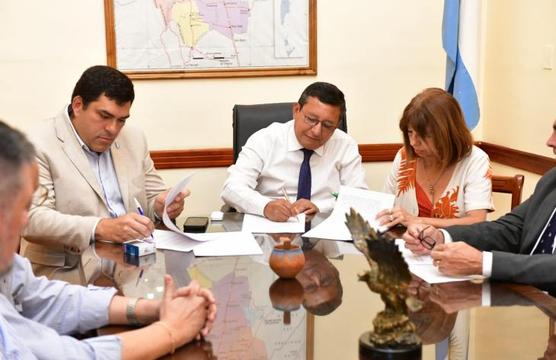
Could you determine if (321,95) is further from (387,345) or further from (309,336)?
(387,345)

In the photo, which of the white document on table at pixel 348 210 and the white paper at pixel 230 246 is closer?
the white paper at pixel 230 246

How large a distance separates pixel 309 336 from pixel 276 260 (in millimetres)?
428

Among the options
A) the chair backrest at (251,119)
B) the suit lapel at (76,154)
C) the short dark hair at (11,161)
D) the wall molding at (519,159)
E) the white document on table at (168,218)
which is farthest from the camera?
the wall molding at (519,159)

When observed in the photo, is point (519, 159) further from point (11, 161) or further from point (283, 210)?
point (11, 161)

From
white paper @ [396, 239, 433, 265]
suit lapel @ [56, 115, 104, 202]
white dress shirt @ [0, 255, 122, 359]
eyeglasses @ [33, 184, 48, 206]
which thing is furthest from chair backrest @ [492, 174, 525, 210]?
white dress shirt @ [0, 255, 122, 359]

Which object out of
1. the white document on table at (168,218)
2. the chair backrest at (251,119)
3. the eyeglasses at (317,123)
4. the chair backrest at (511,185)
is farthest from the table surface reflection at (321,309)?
the chair backrest at (251,119)

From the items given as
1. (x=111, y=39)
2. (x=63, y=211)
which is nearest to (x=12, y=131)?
(x=63, y=211)

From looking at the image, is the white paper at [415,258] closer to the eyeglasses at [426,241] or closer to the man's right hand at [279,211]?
the eyeglasses at [426,241]

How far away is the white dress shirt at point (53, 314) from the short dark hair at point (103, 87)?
1.18m

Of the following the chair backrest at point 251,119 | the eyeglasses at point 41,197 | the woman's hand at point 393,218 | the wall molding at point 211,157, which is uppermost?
the chair backrest at point 251,119

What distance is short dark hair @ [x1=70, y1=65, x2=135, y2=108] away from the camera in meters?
3.09

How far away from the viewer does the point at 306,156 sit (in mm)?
3703

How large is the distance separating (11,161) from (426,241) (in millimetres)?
1614

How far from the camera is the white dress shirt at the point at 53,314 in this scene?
170cm
